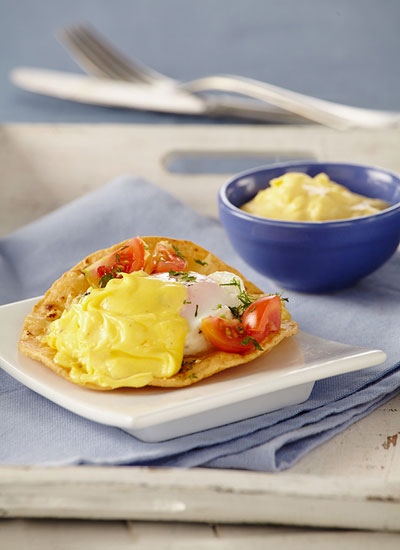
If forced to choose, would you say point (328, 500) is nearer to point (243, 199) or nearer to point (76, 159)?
point (243, 199)

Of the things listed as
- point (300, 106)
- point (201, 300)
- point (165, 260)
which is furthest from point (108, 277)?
point (300, 106)

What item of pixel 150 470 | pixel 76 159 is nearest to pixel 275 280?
pixel 150 470

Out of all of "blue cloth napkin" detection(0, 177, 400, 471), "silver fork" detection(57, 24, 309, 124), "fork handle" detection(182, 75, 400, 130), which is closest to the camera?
"blue cloth napkin" detection(0, 177, 400, 471)

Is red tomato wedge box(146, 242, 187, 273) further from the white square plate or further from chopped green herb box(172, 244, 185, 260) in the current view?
the white square plate

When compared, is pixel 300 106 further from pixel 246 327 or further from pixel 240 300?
pixel 246 327

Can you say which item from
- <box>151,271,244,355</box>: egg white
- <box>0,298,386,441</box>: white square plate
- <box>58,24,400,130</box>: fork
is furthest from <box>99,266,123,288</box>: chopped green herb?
<box>58,24,400,130</box>: fork

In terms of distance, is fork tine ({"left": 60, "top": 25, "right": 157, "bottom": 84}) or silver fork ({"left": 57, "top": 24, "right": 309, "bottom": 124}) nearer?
silver fork ({"left": 57, "top": 24, "right": 309, "bottom": 124})
